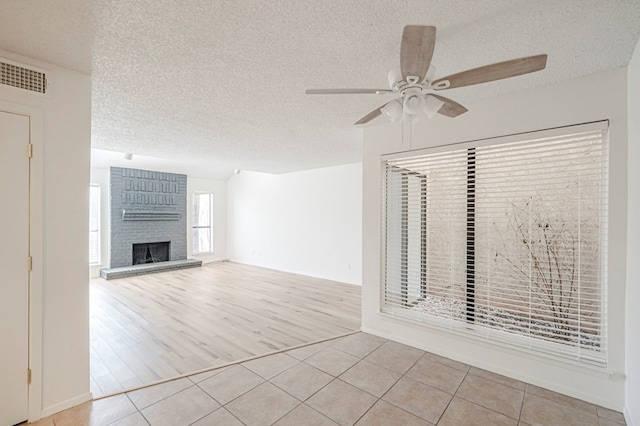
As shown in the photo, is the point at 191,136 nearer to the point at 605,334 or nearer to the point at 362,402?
the point at 362,402

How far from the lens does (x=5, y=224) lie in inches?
75.5

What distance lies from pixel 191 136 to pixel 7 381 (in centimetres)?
302

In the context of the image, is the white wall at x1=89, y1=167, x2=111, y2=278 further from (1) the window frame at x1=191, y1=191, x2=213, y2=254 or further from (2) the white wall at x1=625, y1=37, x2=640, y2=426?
(2) the white wall at x1=625, y1=37, x2=640, y2=426

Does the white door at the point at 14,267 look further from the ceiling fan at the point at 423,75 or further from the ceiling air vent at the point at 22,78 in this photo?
the ceiling fan at the point at 423,75

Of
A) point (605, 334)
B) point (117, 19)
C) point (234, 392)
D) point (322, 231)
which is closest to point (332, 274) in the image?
point (322, 231)

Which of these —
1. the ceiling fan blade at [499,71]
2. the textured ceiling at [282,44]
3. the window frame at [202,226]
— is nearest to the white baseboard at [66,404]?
the textured ceiling at [282,44]

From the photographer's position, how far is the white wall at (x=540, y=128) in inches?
83.1

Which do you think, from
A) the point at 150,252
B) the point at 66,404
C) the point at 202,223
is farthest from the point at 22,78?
the point at 202,223

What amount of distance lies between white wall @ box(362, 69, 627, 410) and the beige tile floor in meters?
0.11

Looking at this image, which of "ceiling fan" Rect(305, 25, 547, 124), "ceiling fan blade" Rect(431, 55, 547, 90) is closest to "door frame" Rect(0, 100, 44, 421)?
"ceiling fan" Rect(305, 25, 547, 124)

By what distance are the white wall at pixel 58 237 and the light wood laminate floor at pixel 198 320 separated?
0.40 meters

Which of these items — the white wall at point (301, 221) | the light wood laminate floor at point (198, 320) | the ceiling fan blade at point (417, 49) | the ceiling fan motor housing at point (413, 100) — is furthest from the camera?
the white wall at point (301, 221)

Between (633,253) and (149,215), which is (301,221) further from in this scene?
(633,253)

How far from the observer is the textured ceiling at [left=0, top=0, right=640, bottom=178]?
1517 mm
